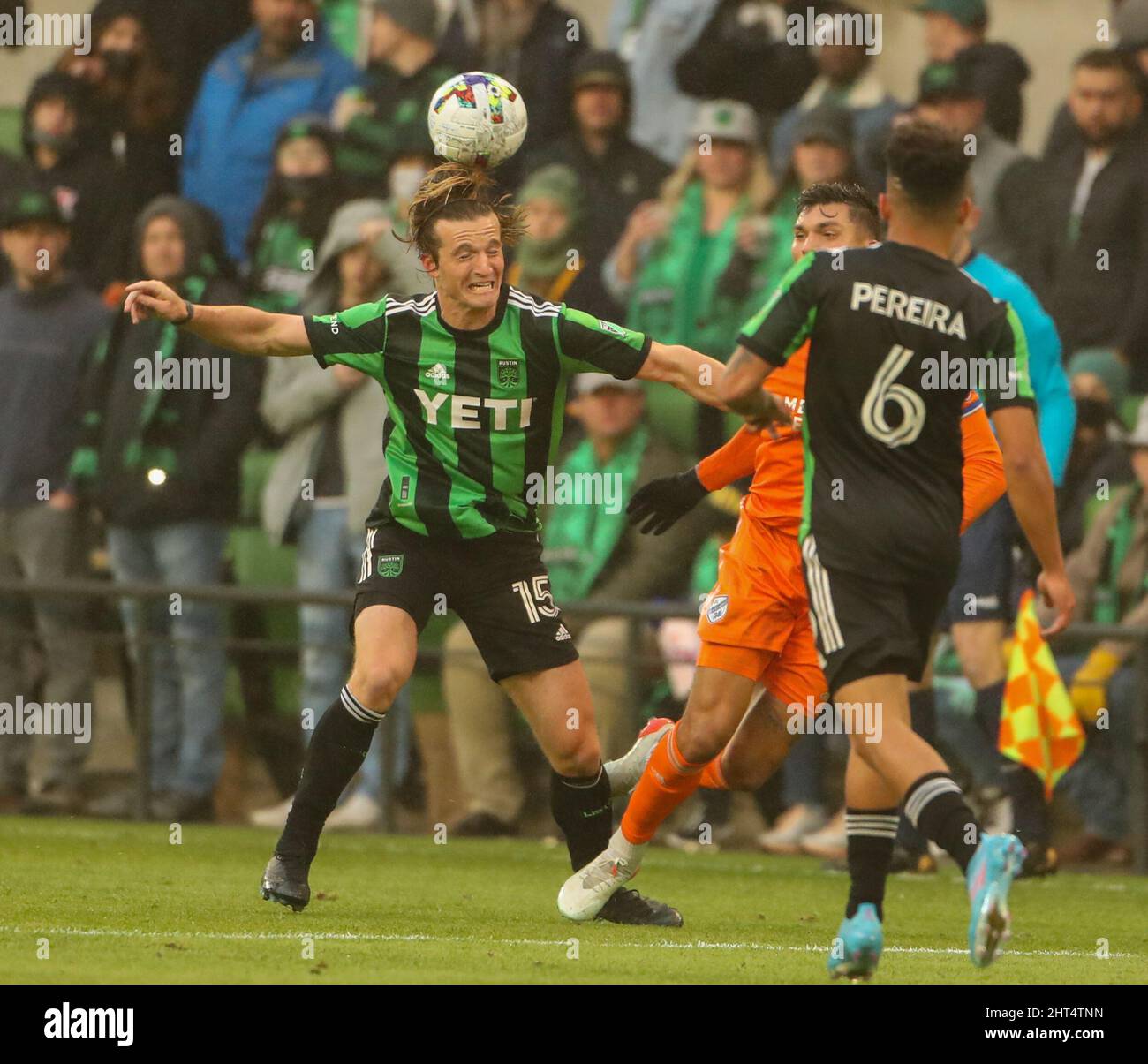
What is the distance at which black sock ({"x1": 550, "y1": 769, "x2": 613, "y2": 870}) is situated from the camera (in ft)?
25.0

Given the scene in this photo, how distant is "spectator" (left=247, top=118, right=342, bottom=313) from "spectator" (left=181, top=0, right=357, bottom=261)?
0.40 meters

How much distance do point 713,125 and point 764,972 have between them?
19.9 ft

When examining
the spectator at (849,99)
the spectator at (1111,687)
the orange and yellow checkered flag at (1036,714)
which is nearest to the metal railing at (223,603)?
the spectator at (1111,687)

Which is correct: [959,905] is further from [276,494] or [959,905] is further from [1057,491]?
[276,494]

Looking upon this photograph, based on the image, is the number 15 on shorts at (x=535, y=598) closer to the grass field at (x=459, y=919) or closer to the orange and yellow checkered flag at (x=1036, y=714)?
the grass field at (x=459, y=919)

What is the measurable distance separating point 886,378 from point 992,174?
5.62 m

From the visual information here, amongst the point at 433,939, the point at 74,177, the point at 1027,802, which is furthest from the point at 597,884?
the point at 74,177

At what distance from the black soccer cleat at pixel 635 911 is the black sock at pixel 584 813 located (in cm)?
21

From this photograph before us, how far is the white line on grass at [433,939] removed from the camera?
21.6 ft

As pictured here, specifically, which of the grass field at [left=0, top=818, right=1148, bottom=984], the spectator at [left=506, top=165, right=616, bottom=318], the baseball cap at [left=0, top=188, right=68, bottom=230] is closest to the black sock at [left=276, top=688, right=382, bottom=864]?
the grass field at [left=0, top=818, right=1148, bottom=984]

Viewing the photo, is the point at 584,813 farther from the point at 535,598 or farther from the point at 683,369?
the point at 683,369

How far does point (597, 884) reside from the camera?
24.2ft

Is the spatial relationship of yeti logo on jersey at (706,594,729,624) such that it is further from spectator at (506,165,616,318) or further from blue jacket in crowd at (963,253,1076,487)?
spectator at (506,165,616,318)

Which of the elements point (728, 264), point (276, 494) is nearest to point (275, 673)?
point (276, 494)
